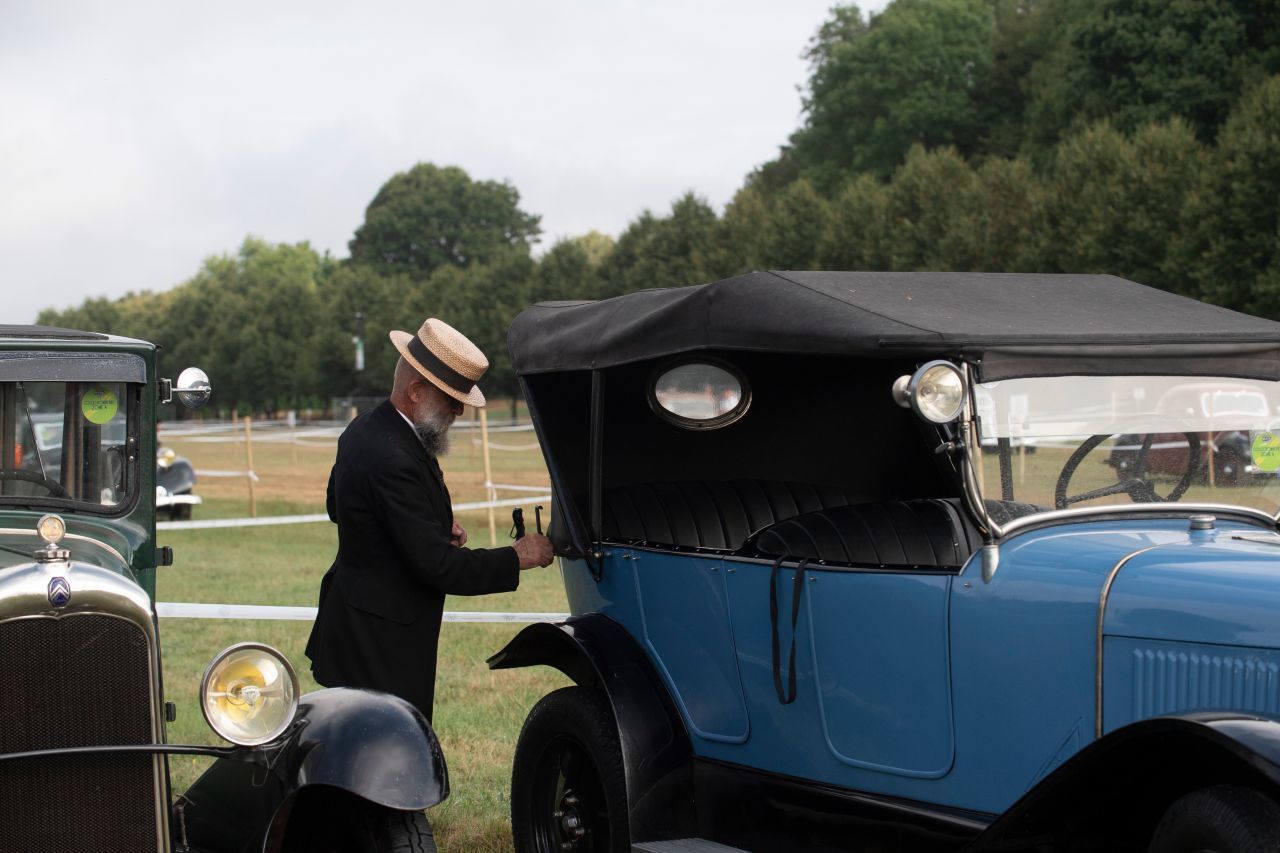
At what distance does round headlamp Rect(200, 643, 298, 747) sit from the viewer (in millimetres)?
3840

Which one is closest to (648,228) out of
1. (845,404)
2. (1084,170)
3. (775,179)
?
(775,179)

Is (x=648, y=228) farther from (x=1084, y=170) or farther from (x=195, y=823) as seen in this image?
(x=195, y=823)

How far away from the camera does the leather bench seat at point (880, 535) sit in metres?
4.23

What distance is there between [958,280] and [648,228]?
181 ft

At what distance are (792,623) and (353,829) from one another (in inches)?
53.9

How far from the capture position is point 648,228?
5909 centimetres

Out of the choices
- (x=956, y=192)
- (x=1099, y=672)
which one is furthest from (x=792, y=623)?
(x=956, y=192)

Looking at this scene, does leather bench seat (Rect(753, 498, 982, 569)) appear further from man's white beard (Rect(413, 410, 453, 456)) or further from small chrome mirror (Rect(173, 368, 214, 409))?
small chrome mirror (Rect(173, 368, 214, 409))

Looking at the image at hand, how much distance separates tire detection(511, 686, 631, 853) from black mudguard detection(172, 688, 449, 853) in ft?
2.42

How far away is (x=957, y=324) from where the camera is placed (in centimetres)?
387

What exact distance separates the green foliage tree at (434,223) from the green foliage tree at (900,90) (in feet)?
144

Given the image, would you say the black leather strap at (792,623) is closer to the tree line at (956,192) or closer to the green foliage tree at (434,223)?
the tree line at (956,192)

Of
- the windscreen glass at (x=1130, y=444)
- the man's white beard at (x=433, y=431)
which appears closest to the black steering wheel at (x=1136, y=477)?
the windscreen glass at (x=1130, y=444)

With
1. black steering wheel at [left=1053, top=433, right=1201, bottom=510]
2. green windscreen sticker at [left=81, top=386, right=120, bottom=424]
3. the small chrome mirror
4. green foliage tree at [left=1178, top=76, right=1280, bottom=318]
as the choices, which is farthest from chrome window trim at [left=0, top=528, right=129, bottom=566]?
green foliage tree at [left=1178, top=76, right=1280, bottom=318]
